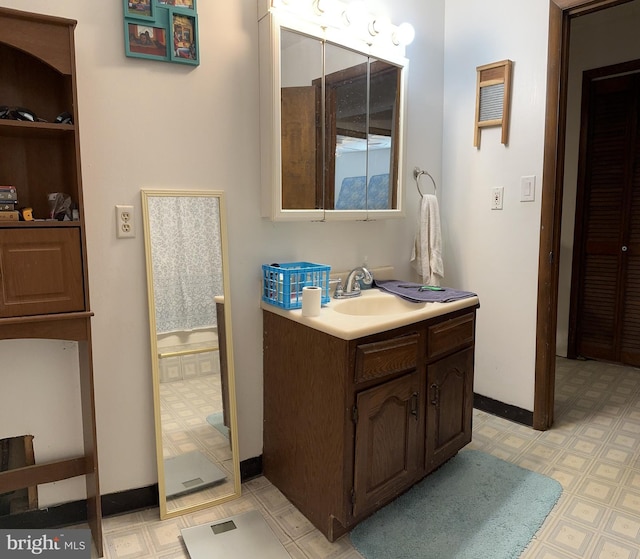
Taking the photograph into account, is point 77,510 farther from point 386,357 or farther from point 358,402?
point 386,357

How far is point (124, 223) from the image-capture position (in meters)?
1.66

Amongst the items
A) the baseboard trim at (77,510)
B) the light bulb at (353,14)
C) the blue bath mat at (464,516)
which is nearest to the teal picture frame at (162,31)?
the light bulb at (353,14)

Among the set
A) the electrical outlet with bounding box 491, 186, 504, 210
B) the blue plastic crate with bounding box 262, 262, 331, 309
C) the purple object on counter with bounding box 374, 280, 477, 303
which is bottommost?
the purple object on counter with bounding box 374, 280, 477, 303

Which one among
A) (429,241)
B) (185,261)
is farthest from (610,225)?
(185,261)

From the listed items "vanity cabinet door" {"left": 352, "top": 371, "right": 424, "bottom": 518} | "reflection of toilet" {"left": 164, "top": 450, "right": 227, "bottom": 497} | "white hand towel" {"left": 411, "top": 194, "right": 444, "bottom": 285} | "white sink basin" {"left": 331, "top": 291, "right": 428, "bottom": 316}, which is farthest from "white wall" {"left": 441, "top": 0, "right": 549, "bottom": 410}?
"reflection of toilet" {"left": 164, "top": 450, "right": 227, "bottom": 497}

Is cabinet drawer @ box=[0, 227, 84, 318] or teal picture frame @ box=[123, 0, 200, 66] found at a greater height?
teal picture frame @ box=[123, 0, 200, 66]

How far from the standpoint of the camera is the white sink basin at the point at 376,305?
204 centimetres

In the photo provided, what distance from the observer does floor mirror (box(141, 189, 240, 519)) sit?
1744 mm

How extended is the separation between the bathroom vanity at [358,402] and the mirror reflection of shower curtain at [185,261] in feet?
0.91

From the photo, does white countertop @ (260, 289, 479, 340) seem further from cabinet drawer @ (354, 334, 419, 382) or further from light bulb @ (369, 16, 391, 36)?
light bulb @ (369, 16, 391, 36)

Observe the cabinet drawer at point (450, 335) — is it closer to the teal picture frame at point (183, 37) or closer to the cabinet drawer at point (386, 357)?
the cabinet drawer at point (386, 357)

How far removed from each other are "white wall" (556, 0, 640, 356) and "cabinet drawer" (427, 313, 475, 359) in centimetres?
195

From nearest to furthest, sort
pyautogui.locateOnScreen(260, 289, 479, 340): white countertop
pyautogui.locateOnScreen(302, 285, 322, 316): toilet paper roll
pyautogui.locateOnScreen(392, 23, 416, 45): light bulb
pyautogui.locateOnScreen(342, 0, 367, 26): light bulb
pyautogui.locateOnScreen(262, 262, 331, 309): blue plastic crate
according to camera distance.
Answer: pyautogui.locateOnScreen(260, 289, 479, 340): white countertop, pyautogui.locateOnScreen(302, 285, 322, 316): toilet paper roll, pyautogui.locateOnScreen(262, 262, 331, 309): blue plastic crate, pyautogui.locateOnScreen(342, 0, 367, 26): light bulb, pyautogui.locateOnScreen(392, 23, 416, 45): light bulb

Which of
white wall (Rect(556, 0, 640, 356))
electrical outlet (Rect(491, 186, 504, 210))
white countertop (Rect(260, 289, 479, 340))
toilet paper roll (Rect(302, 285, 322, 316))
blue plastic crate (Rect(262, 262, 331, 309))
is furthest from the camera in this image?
white wall (Rect(556, 0, 640, 356))
